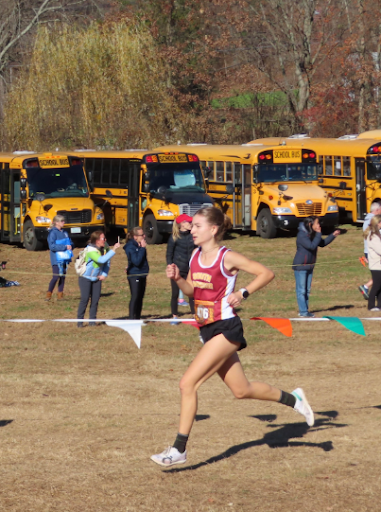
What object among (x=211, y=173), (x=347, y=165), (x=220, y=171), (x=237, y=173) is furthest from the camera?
(x=211, y=173)

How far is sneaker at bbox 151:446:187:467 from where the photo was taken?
6.16 metres

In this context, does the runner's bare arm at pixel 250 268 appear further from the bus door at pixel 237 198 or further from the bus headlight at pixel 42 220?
the bus door at pixel 237 198

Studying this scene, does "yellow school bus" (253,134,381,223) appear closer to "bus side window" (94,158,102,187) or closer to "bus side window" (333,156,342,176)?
"bus side window" (333,156,342,176)

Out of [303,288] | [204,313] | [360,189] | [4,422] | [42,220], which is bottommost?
[4,422]

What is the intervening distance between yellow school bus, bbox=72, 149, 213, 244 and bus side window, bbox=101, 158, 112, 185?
22 cm

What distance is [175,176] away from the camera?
2561 centimetres

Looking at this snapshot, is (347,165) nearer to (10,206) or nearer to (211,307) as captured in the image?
(10,206)

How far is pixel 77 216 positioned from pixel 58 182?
138 cm

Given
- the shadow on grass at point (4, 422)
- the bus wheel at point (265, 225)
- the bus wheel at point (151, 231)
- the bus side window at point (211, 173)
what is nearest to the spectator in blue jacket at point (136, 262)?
the shadow on grass at point (4, 422)

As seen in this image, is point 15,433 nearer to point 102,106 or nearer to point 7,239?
point 7,239

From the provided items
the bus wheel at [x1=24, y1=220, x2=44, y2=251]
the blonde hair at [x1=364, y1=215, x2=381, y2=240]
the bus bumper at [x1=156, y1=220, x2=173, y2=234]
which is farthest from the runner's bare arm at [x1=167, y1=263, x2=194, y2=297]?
the bus wheel at [x1=24, y1=220, x2=44, y2=251]

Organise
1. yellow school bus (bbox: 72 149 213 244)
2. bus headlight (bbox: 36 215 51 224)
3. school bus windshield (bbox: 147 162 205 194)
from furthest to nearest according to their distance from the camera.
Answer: school bus windshield (bbox: 147 162 205 194)
yellow school bus (bbox: 72 149 213 244)
bus headlight (bbox: 36 215 51 224)

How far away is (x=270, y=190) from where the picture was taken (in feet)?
83.6

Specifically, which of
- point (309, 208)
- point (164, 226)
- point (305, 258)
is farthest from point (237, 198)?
point (305, 258)
